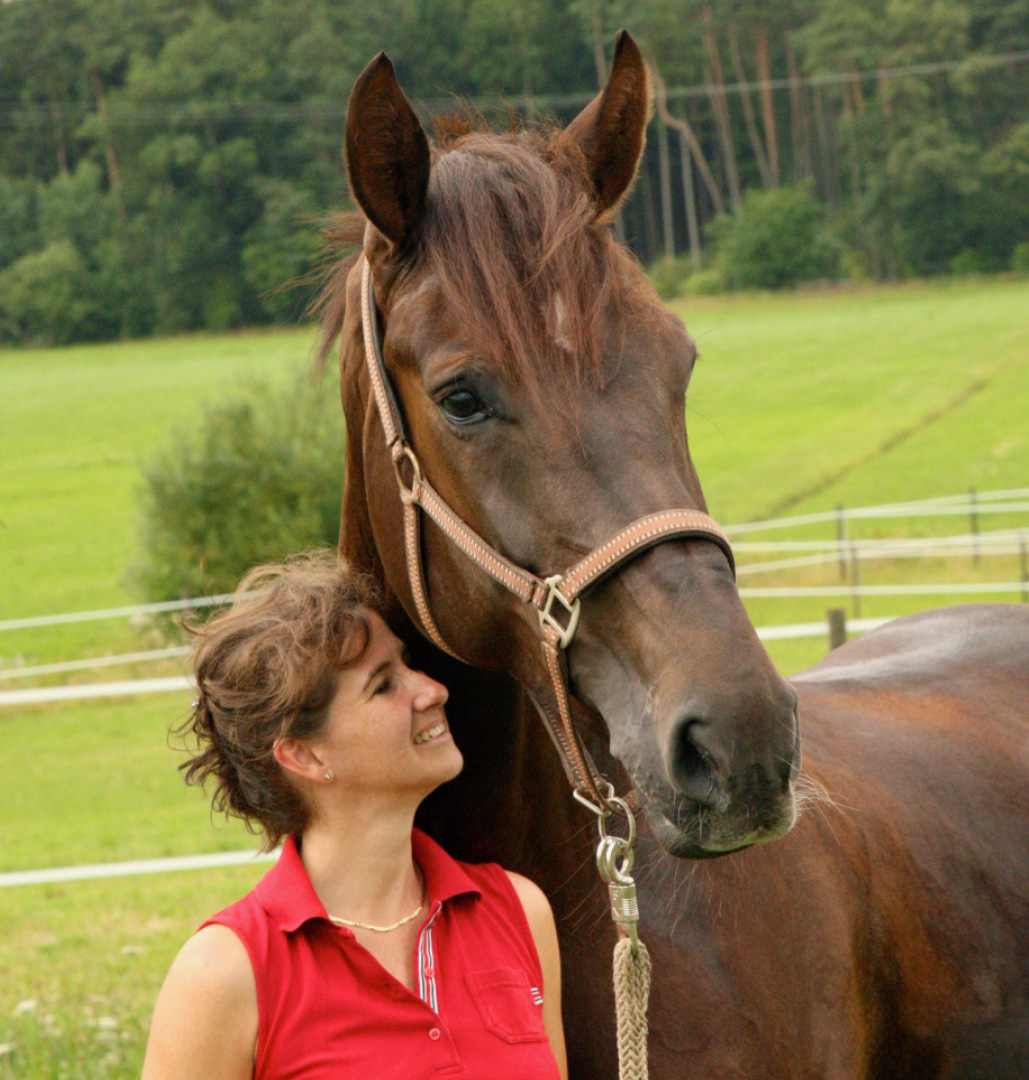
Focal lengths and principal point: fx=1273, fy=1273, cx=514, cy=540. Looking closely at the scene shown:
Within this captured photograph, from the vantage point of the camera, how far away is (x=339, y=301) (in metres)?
2.43

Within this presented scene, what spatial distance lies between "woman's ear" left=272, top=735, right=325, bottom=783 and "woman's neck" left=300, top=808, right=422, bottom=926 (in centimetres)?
9

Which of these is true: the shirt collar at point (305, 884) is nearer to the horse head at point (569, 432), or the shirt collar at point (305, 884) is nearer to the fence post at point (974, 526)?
the horse head at point (569, 432)

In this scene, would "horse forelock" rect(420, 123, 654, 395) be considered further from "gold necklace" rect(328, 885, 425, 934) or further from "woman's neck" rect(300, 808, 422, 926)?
"gold necklace" rect(328, 885, 425, 934)

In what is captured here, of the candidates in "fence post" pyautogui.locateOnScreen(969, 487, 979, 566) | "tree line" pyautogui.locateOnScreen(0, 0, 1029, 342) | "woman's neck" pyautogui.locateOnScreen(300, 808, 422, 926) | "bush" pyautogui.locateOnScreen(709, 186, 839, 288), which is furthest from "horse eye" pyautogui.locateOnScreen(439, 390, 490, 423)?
"bush" pyautogui.locateOnScreen(709, 186, 839, 288)

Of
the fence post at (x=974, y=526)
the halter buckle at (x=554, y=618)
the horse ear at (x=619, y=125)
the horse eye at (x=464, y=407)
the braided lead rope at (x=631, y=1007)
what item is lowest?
the fence post at (x=974, y=526)

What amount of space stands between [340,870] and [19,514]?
32.9m

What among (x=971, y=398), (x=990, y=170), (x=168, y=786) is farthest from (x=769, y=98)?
(x=168, y=786)

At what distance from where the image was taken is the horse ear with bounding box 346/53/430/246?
1.97 m

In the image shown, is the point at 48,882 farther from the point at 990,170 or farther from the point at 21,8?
the point at 21,8

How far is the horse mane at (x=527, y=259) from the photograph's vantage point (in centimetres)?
188

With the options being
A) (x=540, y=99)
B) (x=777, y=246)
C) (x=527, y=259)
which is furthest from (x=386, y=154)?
(x=777, y=246)

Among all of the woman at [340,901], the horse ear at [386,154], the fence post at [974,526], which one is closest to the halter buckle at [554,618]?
the woman at [340,901]

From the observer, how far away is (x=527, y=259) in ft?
6.37

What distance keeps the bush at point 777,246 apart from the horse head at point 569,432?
58608 mm
